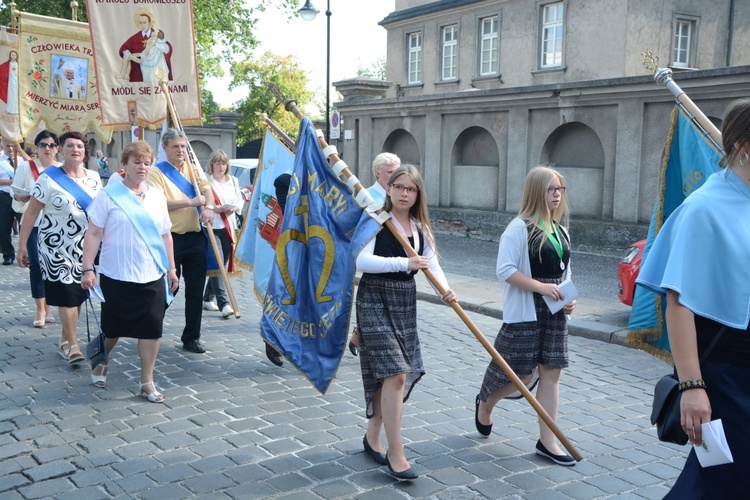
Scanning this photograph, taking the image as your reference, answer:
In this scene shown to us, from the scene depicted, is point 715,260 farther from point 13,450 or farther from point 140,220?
point 140,220

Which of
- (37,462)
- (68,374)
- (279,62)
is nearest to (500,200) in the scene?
(68,374)

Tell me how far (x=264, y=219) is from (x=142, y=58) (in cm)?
263

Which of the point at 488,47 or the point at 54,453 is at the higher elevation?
the point at 488,47

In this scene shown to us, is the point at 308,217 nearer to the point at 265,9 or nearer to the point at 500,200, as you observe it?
the point at 500,200

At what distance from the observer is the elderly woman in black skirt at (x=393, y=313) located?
4270 mm

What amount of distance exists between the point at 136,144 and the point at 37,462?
2.33m

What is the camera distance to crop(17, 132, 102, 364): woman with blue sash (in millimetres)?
6797

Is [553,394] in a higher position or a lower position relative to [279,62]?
lower

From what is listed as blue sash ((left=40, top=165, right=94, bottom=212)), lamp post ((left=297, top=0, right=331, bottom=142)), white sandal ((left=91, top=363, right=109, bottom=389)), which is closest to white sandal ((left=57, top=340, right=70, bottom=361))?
white sandal ((left=91, top=363, right=109, bottom=389))

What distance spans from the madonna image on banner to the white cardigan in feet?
26.7

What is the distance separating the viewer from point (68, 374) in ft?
20.9

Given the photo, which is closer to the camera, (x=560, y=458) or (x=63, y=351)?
(x=560, y=458)

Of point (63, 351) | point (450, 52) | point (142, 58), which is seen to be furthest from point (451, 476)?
point (450, 52)

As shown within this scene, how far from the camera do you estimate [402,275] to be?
14.6ft
